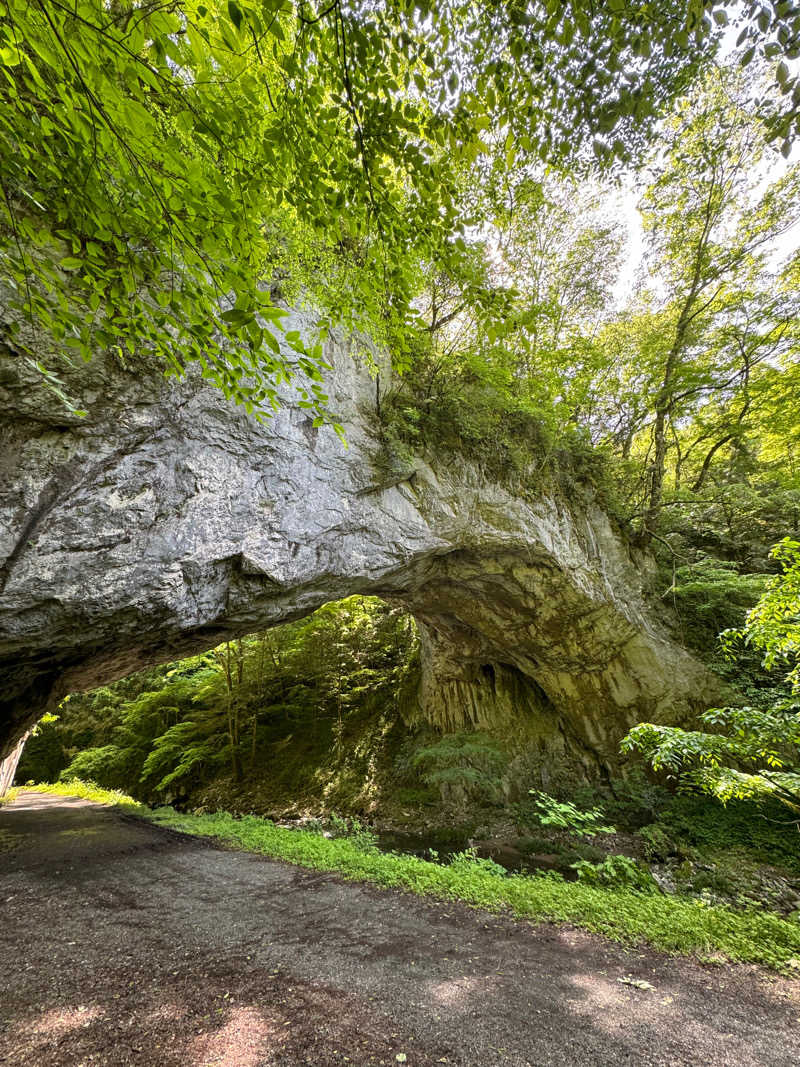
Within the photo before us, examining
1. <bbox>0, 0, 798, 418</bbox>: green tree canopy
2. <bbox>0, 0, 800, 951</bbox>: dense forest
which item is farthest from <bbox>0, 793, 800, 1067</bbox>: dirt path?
<bbox>0, 0, 798, 418</bbox>: green tree canopy

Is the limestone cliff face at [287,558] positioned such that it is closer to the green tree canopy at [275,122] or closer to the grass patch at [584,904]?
the green tree canopy at [275,122]

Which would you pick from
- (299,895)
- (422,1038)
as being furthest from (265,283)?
(299,895)

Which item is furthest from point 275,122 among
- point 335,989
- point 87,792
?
point 87,792

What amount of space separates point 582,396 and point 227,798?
37.8 ft

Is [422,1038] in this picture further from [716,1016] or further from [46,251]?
[46,251]

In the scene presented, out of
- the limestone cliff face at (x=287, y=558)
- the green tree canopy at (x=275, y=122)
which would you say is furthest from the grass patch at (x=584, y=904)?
the green tree canopy at (x=275, y=122)

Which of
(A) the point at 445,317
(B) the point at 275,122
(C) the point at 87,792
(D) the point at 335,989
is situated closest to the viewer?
(B) the point at 275,122

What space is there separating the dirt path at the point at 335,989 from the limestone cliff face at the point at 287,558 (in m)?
2.48

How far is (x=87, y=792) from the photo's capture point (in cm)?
1120

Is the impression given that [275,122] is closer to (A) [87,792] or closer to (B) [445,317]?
(B) [445,317]

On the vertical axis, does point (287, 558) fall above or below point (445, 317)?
below

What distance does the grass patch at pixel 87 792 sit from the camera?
379 inches

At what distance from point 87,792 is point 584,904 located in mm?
13329

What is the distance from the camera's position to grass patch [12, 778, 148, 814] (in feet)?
31.6
